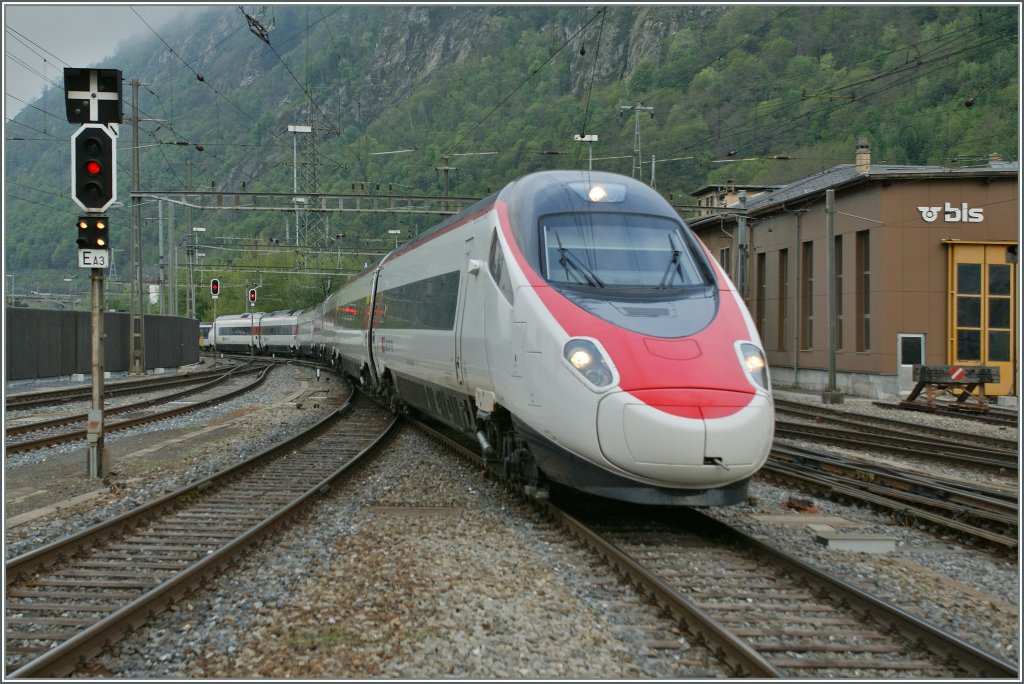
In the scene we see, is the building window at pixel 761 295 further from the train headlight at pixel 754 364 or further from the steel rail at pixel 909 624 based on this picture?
the steel rail at pixel 909 624

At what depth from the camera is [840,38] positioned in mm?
47062

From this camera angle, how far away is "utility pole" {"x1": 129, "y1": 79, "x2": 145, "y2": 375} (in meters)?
30.2

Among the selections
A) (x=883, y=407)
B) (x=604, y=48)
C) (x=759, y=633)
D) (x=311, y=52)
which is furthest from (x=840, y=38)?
(x=311, y=52)

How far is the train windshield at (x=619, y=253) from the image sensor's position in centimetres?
781

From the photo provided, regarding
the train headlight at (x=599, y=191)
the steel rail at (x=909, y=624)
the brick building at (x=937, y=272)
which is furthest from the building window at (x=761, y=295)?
the steel rail at (x=909, y=624)

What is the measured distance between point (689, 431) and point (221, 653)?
329cm

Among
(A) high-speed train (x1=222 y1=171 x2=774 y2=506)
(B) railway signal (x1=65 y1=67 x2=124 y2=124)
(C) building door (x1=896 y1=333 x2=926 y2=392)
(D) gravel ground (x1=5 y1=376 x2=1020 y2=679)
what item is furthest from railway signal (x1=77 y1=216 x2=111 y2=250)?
(C) building door (x1=896 y1=333 x2=926 y2=392)

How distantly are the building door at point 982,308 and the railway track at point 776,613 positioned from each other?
2370 centimetres

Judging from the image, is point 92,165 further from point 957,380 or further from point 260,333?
point 260,333

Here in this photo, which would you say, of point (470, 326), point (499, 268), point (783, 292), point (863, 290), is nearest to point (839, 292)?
point (863, 290)

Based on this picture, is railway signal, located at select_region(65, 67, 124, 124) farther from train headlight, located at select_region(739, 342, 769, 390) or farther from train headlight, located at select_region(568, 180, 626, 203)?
train headlight, located at select_region(739, 342, 769, 390)

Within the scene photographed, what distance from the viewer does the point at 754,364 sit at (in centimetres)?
704

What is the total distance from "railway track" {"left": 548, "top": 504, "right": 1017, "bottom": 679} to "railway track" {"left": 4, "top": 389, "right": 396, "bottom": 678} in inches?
115

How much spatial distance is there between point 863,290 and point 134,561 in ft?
88.1
